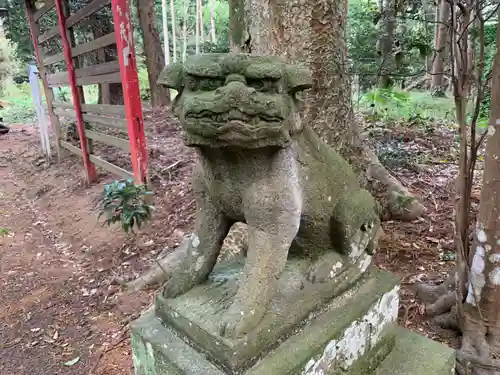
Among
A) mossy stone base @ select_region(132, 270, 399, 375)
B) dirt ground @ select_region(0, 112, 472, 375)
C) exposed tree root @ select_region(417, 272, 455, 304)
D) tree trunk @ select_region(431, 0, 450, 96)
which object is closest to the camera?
mossy stone base @ select_region(132, 270, 399, 375)

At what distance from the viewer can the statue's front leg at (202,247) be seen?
1456 mm

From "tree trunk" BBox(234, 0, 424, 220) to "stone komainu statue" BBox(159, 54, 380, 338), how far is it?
1.24m

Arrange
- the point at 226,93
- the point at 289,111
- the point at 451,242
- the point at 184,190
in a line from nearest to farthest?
the point at 226,93, the point at 289,111, the point at 451,242, the point at 184,190

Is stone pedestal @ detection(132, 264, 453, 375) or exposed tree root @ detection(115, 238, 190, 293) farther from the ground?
stone pedestal @ detection(132, 264, 453, 375)

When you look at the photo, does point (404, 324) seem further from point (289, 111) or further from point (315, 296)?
point (289, 111)

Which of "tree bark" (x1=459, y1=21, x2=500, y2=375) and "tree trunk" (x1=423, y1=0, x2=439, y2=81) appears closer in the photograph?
"tree bark" (x1=459, y1=21, x2=500, y2=375)

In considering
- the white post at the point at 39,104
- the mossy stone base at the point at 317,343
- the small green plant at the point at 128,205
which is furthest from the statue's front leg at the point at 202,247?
the white post at the point at 39,104

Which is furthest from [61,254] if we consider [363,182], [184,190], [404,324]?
[404,324]

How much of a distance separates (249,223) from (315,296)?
0.38 metres

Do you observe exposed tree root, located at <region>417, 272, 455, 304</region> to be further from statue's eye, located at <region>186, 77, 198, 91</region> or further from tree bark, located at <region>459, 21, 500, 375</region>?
statue's eye, located at <region>186, 77, 198, 91</region>

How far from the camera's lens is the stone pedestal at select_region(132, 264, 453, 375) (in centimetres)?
127

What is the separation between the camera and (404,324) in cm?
238

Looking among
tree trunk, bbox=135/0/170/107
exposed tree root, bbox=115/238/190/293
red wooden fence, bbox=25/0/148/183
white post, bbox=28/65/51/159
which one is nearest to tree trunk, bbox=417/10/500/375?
exposed tree root, bbox=115/238/190/293

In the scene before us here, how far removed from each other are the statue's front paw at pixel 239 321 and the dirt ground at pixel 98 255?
142 centimetres
